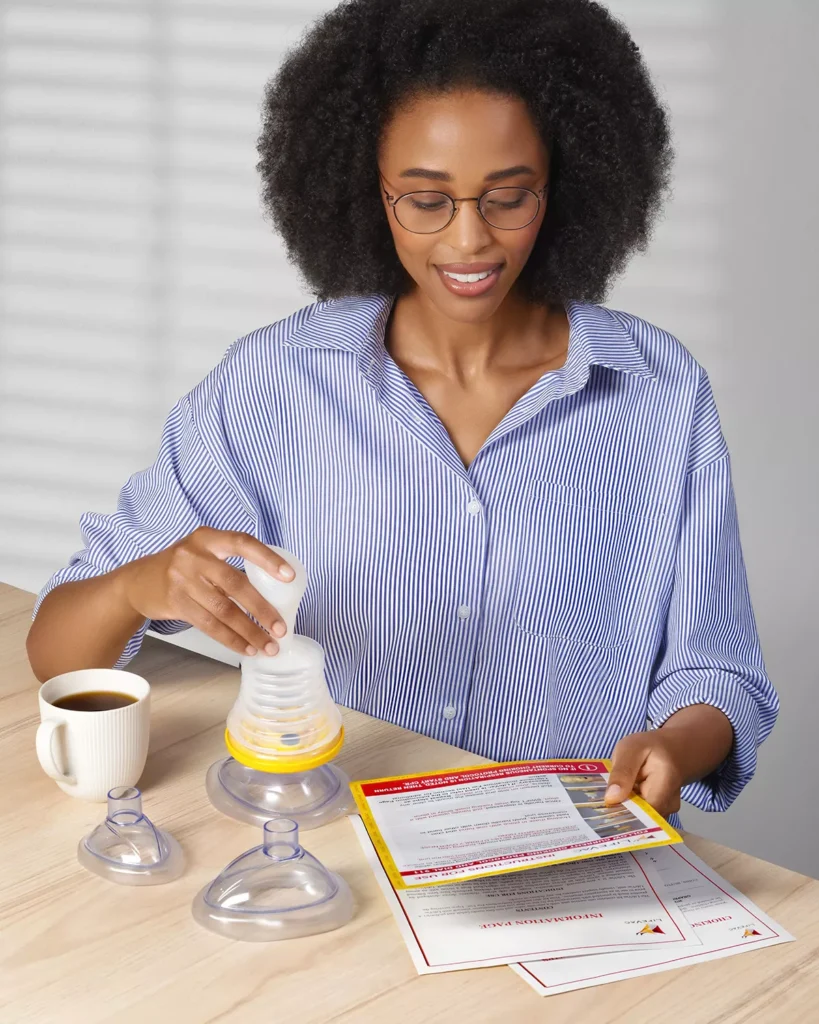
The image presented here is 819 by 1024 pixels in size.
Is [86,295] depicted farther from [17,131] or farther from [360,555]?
[360,555]

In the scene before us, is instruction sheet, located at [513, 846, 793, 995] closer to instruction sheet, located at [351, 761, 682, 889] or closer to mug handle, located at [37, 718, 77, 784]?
instruction sheet, located at [351, 761, 682, 889]

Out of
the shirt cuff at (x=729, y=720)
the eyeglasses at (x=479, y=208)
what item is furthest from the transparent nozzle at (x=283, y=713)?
the eyeglasses at (x=479, y=208)

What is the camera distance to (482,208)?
149cm

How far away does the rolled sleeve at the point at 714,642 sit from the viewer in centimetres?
146

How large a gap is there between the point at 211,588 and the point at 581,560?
1.81 ft

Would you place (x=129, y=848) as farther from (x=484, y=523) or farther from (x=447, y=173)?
(x=447, y=173)

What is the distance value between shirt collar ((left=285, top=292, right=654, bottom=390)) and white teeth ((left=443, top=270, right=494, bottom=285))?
17cm

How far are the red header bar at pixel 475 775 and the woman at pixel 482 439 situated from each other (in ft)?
1.11

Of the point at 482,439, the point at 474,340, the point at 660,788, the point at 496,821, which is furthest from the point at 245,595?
the point at 474,340

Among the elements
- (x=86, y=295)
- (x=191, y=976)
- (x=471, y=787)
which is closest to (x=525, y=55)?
(x=471, y=787)

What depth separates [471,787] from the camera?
118 centimetres

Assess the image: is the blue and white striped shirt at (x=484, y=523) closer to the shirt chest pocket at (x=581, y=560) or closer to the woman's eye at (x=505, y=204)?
the shirt chest pocket at (x=581, y=560)

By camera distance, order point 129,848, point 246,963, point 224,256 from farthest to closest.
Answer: point 224,256 → point 129,848 → point 246,963

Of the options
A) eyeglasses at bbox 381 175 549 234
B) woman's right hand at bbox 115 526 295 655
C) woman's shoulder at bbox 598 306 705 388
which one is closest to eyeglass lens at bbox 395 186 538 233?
eyeglasses at bbox 381 175 549 234
